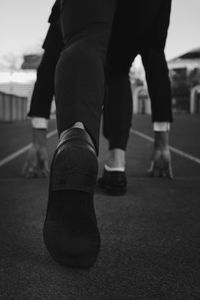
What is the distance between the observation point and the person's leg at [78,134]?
3.16 feet

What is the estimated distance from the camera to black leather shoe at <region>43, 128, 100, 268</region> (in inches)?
37.5

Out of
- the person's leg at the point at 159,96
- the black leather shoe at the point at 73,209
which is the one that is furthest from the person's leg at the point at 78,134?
the person's leg at the point at 159,96

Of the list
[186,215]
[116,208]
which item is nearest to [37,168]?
[116,208]

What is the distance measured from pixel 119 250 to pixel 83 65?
1.83 ft

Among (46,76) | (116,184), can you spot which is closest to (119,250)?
(116,184)

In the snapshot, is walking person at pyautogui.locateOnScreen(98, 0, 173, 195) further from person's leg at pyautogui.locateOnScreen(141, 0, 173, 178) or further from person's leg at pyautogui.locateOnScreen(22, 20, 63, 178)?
person's leg at pyautogui.locateOnScreen(22, 20, 63, 178)

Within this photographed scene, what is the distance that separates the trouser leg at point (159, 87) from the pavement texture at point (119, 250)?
1.59ft

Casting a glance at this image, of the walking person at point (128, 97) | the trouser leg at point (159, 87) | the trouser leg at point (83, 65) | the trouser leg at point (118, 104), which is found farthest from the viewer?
the trouser leg at point (159, 87)

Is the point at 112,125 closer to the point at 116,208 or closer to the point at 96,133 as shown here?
the point at 116,208

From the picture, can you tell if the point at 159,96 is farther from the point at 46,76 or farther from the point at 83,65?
the point at 83,65

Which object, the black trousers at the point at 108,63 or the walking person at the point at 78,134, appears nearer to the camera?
the walking person at the point at 78,134

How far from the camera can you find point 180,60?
44.0 metres

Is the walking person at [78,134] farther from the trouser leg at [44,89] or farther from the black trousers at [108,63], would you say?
the trouser leg at [44,89]

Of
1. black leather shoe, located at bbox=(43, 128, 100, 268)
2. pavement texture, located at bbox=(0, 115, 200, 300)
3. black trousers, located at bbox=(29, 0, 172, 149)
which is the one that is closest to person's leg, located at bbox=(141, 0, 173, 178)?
black trousers, located at bbox=(29, 0, 172, 149)
